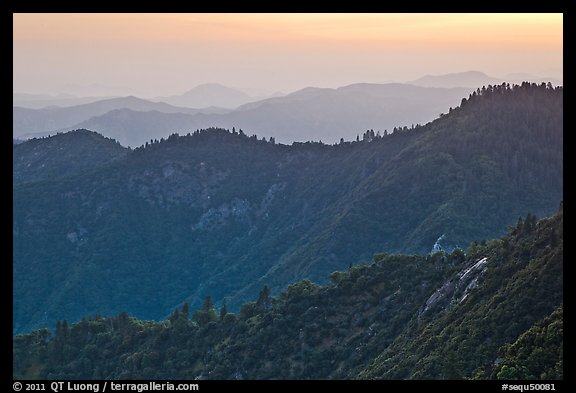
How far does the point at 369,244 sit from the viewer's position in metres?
114

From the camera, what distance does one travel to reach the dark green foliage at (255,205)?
369 ft

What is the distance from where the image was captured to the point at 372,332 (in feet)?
183

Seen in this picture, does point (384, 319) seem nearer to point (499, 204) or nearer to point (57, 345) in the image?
point (57, 345)

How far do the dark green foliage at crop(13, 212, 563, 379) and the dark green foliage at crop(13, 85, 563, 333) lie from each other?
122 ft

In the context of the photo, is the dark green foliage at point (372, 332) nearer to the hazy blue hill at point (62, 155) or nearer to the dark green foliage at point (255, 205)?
the dark green foliage at point (255, 205)

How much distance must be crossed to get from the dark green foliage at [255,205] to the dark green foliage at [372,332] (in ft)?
122

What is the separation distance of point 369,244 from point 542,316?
7442 centimetres

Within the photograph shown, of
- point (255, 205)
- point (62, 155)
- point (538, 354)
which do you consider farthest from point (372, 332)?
point (62, 155)

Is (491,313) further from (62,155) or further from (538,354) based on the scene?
(62,155)

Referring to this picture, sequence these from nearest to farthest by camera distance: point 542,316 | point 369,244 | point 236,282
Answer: point 542,316 → point 369,244 → point 236,282

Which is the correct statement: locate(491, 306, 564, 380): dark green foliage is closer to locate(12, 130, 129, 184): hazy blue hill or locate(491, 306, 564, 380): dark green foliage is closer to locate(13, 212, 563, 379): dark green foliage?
locate(13, 212, 563, 379): dark green foliage

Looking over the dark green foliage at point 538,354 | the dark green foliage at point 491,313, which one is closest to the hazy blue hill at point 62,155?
the dark green foliage at point 491,313

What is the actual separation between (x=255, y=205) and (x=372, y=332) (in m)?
101
